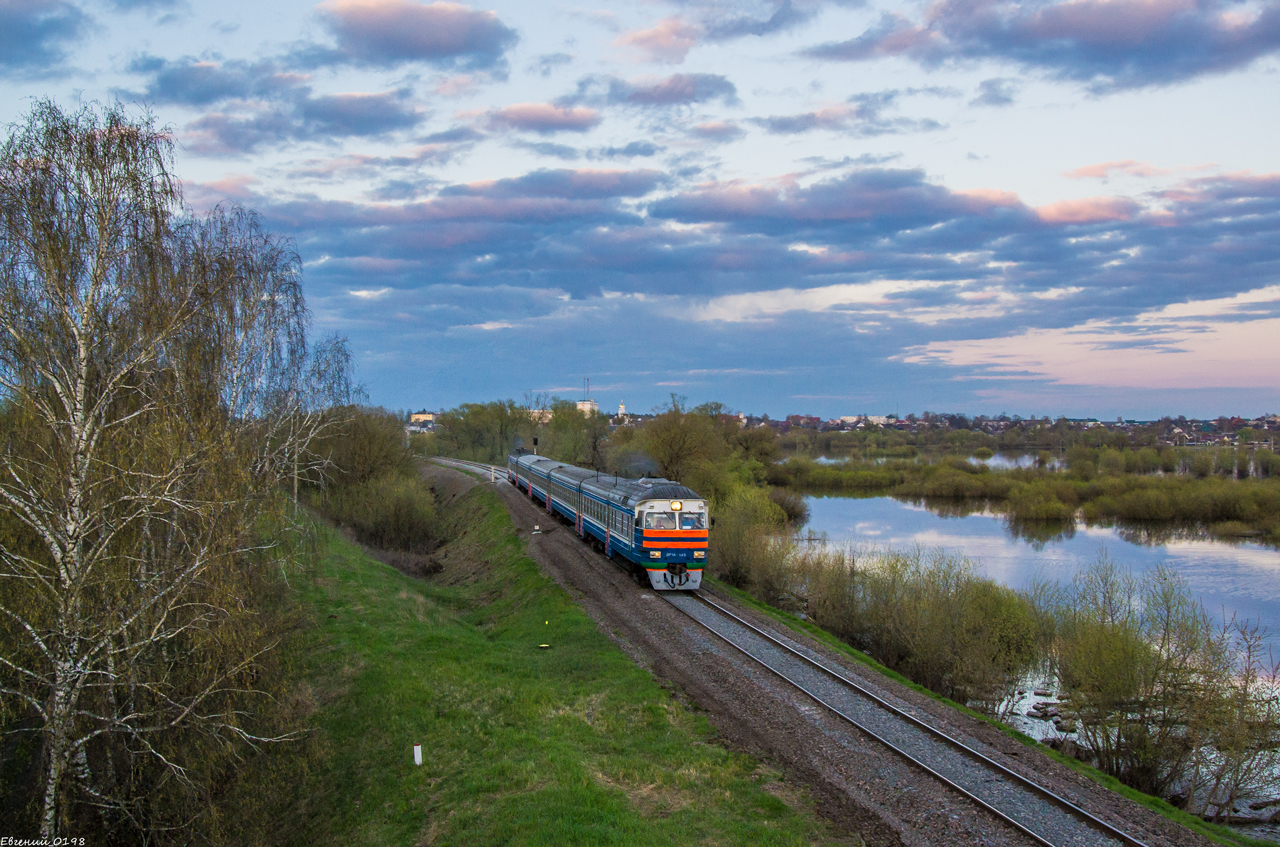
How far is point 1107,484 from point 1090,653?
54153 mm

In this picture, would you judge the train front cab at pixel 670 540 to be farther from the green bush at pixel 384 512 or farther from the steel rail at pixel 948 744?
the green bush at pixel 384 512

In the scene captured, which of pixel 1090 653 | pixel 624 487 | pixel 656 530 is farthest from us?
pixel 624 487

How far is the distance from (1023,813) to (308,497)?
132 ft

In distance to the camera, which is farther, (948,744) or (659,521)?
(659,521)

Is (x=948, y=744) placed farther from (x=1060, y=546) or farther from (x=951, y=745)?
(x=1060, y=546)

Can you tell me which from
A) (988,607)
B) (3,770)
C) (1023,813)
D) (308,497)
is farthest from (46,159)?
(308,497)

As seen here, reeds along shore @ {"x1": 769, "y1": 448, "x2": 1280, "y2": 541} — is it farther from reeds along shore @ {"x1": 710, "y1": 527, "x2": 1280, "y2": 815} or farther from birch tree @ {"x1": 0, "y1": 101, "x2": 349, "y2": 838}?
birch tree @ {"x1": 0, "y1": 101, "x2": 349, "y2": 838}

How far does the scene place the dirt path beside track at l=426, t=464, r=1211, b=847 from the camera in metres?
9.88

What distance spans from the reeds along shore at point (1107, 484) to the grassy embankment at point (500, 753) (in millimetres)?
50989

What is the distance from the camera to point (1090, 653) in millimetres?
17422

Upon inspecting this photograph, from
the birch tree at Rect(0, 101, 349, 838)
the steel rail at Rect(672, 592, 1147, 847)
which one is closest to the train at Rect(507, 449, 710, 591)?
the steel rail at Rect(672, 592, 1147, 847)

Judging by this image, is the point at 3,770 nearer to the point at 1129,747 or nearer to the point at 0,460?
the point at 0,460

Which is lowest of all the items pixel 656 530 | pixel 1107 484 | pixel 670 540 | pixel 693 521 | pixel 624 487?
pixel 1107 484

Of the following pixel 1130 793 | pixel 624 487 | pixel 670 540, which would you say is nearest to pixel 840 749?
pixel 1130 793
